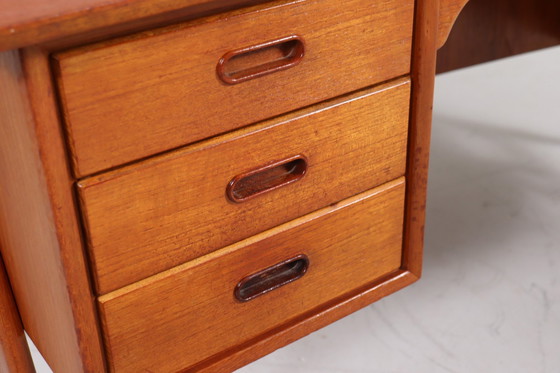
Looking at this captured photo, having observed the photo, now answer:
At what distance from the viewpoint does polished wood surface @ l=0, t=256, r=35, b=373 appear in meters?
1.23

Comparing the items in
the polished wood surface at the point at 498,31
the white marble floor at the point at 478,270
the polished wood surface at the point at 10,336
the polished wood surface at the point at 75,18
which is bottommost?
the white marble floor at the point at 478,270

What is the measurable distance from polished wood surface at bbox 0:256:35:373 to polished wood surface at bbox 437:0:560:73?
1.10 meters

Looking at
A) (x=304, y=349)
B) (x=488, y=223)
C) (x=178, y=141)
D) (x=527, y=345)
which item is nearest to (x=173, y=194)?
(x=178, y=141)

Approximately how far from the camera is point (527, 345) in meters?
1.58

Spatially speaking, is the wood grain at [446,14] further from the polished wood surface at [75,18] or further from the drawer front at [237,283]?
the polished wood surface at [75,18]

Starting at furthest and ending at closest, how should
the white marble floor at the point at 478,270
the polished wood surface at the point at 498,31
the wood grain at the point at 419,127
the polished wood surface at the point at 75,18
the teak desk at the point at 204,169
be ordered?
1. the polished wood surface at the point at 498,31
2. the white marble floor at the point at 478,270
3. the wood grain at the point at 419,127
4. the teak desk at the point at 204,169
5. the polished wood surface at the point at 75,18

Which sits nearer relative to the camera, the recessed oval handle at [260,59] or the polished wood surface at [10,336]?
the recessed oval handle at [260,59]

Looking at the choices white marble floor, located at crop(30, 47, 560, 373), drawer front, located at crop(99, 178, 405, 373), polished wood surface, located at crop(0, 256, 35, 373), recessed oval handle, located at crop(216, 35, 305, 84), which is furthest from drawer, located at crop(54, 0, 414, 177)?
white marble floor, located at crop(30, 47, 560, 373)

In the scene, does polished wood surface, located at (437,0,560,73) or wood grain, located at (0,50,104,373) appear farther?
polished wood surface, located at (437,0,560,73)

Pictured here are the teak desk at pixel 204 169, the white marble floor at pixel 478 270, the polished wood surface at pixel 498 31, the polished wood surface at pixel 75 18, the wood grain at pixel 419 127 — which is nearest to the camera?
the polished wood surface at pixel 75 18

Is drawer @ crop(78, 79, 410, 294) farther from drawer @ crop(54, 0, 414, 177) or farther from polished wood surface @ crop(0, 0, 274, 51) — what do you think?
polished wood surface @ crop(0, 0, 274, 51)

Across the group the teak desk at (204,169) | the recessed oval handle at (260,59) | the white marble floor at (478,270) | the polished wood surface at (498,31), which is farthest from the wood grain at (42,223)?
the polished wood surface at (498,31)

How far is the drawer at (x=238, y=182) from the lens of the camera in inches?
39.5

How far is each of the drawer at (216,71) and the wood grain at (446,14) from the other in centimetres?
6
